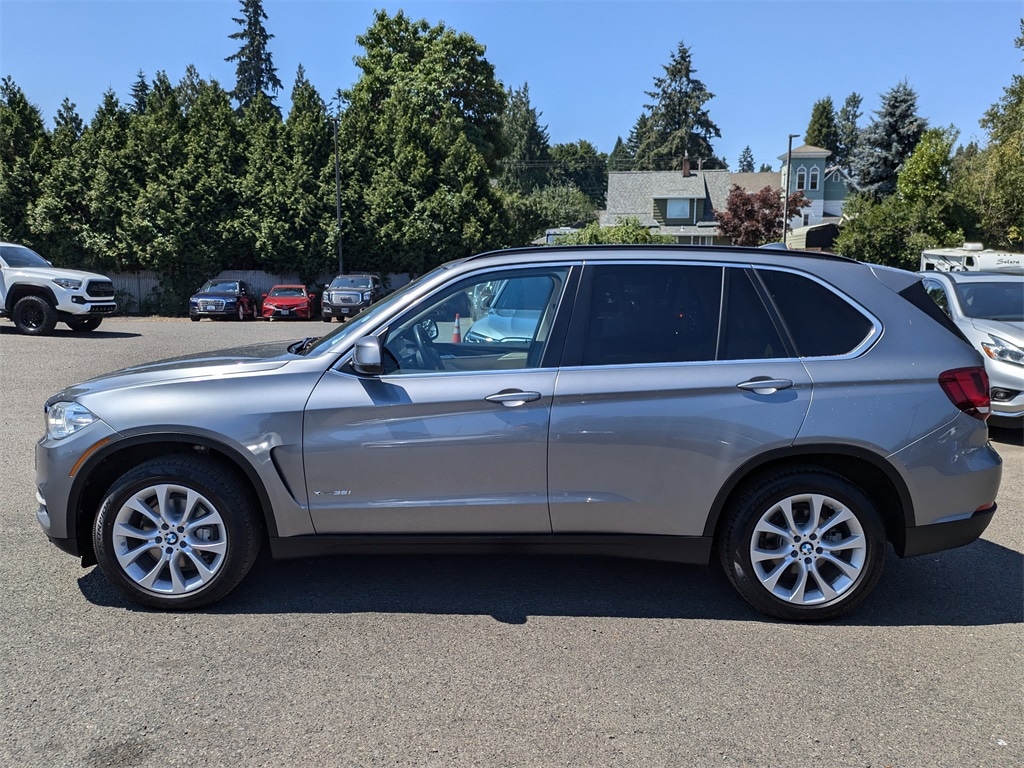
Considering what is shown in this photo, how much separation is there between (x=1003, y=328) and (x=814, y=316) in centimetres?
574

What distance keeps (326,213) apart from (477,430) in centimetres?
3182

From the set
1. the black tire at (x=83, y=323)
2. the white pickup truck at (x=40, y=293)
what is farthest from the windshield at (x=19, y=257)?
the black tire at (x=83, y=323)

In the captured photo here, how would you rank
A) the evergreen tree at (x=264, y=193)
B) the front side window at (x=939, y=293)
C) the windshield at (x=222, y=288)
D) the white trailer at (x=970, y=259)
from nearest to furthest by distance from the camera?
the front side window at (x=939, y=293) < the white trailer at (x=970, y=259) < the windshield at (x=222, y=288) < the evergreen tree at (x=264, y=193)

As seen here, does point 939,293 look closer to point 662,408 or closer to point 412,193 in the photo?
point 662,408

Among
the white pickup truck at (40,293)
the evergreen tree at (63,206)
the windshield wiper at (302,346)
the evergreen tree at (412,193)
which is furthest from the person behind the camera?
the evergreen tree at (412,193)

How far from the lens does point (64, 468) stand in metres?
4.05

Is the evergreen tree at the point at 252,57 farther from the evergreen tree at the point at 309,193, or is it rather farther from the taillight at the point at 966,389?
the taillight at the point at 966,389

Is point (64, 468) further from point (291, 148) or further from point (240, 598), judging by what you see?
point (291, 148)

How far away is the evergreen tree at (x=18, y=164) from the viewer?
3212 centimetres

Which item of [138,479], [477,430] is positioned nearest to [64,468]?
[138,479]

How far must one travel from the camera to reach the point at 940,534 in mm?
4059

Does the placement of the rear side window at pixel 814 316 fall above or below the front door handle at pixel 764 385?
above

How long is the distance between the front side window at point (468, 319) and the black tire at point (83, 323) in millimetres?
17181

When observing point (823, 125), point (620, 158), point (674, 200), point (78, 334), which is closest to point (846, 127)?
point (823, 125)
